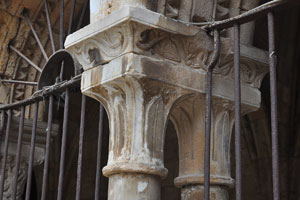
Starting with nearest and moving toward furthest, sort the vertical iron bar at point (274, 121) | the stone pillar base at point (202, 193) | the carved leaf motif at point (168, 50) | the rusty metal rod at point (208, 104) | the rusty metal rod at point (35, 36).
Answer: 1. the vertical iron bar at point (274, 121)
2. the rusty metal rod at point (208, 104)
3. the carved leaf motif at point (168, 50)
4. the stone pillar base at point (202, 193)
5. the rusty metal rod at point (35, 36)

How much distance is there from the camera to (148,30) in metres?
2.70

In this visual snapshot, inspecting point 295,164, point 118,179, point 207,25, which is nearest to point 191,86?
point 207,25

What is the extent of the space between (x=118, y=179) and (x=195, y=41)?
746mm

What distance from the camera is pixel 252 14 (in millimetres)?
2670

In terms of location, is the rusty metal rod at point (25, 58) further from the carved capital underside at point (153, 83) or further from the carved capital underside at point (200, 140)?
the carved capital underside at point (200, 140)

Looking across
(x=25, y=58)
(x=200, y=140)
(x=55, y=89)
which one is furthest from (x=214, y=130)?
(x=25, y=58)

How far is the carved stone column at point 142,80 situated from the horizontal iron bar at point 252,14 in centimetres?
9

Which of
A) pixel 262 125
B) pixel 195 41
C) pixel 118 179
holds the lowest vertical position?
pixel 118 179

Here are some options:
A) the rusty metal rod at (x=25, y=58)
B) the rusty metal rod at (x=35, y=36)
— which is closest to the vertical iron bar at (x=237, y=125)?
the rusty metal rod at (x=35, y=36)

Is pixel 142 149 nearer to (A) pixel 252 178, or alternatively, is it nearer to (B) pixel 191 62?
(B) pixel 191 62

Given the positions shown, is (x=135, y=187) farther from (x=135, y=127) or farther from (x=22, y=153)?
(x=22, y=153)

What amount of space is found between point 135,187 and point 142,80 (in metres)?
0.49

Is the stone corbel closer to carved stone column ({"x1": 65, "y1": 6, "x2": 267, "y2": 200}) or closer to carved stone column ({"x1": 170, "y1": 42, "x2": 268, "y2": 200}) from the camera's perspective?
carved stone column ({"x1": 65, "y1": 6, "x2": 267, "y2": 200})

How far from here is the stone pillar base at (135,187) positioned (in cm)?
267
